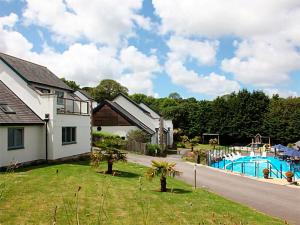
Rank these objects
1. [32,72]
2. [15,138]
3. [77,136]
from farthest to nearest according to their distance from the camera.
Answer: [77,136] → [32,72] → [15,138]

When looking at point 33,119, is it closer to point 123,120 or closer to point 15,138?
point 15,138

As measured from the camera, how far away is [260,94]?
70.9 meters

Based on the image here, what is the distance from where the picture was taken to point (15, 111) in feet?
76.1

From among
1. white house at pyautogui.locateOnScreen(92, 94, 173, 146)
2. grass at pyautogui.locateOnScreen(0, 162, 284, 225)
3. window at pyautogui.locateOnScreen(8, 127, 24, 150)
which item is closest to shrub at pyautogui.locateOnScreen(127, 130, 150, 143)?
white house at pyautogui.locateOnScreen(92, 94, 173, 146)

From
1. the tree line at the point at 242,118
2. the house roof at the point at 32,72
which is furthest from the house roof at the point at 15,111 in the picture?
the tree line at the point at 242,118

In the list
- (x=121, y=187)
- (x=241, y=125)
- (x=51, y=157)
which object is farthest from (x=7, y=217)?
(x=241, y=125)

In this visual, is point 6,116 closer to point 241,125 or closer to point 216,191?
point 216,191

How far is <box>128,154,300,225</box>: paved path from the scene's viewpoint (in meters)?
16.3

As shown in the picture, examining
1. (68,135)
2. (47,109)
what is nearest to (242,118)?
(68,135)

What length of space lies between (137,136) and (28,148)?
22.1 metres

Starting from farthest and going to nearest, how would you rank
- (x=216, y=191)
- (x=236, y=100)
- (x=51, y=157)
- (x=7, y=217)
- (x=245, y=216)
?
(x=236, y=100) < (x=51, y=157) < (x=216, y=191) < (x=245, y=216) < (x=7, y=217)

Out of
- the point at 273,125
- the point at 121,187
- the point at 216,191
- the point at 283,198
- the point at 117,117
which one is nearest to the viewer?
the point at 121,187

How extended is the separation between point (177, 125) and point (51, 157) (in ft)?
163

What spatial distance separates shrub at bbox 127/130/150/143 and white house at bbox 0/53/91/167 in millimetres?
14420
